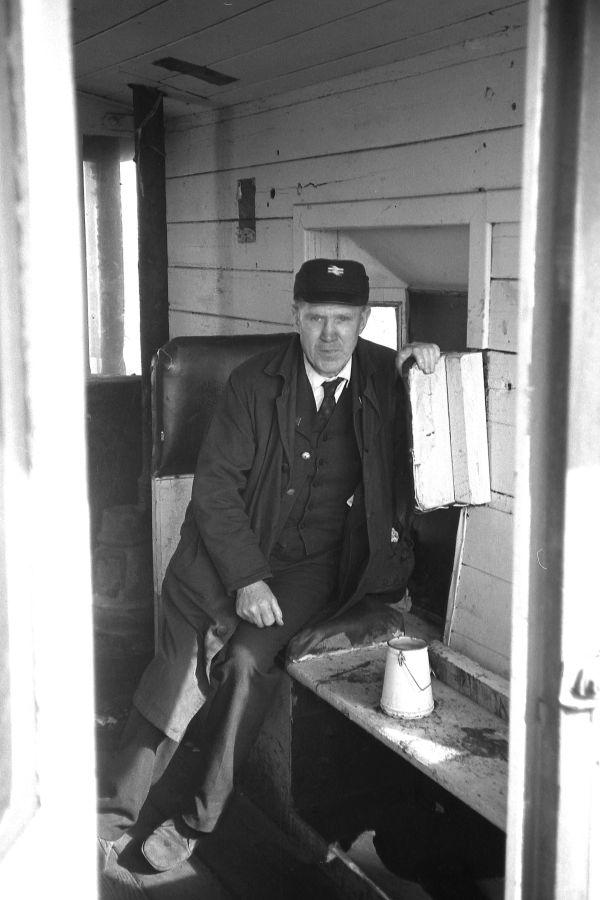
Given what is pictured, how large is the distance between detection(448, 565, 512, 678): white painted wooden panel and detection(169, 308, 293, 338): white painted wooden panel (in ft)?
4.79

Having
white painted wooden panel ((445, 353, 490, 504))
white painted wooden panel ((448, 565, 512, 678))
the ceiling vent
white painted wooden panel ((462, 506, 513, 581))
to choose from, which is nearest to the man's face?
white painted wooden panel ((445, 353, 490, 504))

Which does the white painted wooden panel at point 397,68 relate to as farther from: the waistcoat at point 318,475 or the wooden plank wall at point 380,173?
the waistcoat at point 318,475

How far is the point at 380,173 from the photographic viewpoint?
3.13 meters

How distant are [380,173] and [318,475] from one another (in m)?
1.05

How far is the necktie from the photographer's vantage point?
9.75 ft

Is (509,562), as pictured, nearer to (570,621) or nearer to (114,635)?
(570,621)

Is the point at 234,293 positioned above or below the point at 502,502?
above

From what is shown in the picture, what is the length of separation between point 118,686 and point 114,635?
29 centimetres

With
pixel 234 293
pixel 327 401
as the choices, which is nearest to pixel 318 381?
pixel 327 401

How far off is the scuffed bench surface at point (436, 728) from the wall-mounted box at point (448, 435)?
0.53 meters

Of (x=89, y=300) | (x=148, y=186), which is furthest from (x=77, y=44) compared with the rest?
(x=89, y=300)

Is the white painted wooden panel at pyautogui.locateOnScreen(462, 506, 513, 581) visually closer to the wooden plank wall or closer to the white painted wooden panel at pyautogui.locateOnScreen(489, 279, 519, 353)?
the wooden plank wall

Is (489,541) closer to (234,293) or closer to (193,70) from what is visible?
(234,293)

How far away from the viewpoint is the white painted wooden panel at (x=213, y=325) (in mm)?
4007
